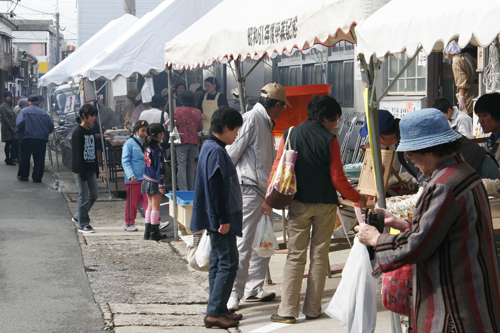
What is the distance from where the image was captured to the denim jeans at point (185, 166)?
420 inches

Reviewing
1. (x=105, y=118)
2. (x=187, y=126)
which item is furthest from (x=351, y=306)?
(x=105, y=118)

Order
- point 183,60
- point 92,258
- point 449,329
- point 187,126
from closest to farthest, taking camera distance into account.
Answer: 1. point 449,329
2. point 183,60
3. point 92,258
4. point 187,126

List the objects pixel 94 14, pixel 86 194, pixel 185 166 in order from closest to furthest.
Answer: pixel 86 194, pixel 185 166, pixel 94 14

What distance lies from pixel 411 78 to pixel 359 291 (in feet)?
26.3

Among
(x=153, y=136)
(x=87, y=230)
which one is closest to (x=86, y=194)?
(x=87, y=230)

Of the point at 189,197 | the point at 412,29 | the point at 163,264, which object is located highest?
the point at 412,29

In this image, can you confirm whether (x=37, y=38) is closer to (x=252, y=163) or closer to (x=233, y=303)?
(x=252, y=163)

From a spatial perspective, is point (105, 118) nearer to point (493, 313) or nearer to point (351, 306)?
point (351, 306)

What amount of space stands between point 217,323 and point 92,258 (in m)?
3.14

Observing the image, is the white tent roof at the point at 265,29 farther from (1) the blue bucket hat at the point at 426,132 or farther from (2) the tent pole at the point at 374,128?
(1) the blue bucket hat at the point at 426,132

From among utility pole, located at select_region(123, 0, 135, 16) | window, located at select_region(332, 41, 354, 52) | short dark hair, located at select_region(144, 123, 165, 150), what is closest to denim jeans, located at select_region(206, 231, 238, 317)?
short dark hair, located at select_region(144, 123, 165, 150)

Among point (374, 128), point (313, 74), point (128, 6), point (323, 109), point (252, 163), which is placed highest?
point (128, 6)

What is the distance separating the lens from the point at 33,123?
14086 mm

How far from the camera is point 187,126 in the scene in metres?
10.8
